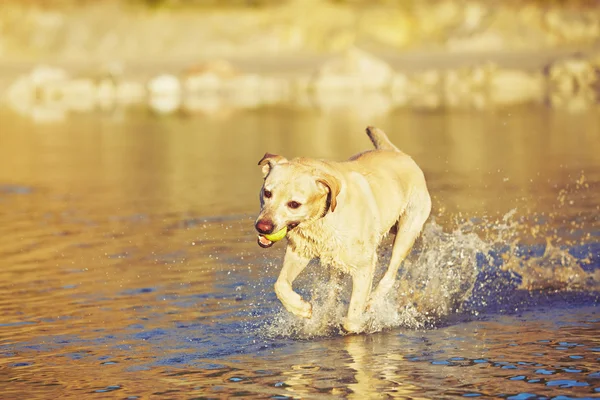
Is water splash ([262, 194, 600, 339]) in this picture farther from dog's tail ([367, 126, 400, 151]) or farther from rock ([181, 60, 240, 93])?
rock ([181, 60, 240, 93])

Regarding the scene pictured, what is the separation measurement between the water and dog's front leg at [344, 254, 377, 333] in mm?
114

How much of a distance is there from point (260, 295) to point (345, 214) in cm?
224

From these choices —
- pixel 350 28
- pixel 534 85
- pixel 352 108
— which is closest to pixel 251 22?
pixel 350 28

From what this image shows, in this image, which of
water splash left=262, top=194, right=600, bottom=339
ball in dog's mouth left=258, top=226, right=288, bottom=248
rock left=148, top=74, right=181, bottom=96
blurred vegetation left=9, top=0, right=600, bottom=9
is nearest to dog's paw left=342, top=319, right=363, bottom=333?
water splash left=262, top=194, right=600, bottom=339

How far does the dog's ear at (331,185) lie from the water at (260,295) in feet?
3.70

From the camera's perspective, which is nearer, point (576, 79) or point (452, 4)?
point (576, 79)

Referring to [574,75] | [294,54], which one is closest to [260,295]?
[574,75]

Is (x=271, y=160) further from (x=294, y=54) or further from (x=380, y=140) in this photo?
(x=294, y=54)

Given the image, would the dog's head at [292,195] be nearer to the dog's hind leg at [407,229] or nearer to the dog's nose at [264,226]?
the dog's nose at [264,226]

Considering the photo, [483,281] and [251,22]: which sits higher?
[251,22]

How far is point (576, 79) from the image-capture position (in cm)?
4488

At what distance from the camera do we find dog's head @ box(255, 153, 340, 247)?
894cm

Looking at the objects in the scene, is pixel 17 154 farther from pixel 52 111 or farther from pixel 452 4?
pixel 452 4

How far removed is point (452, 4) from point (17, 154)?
43346mm
